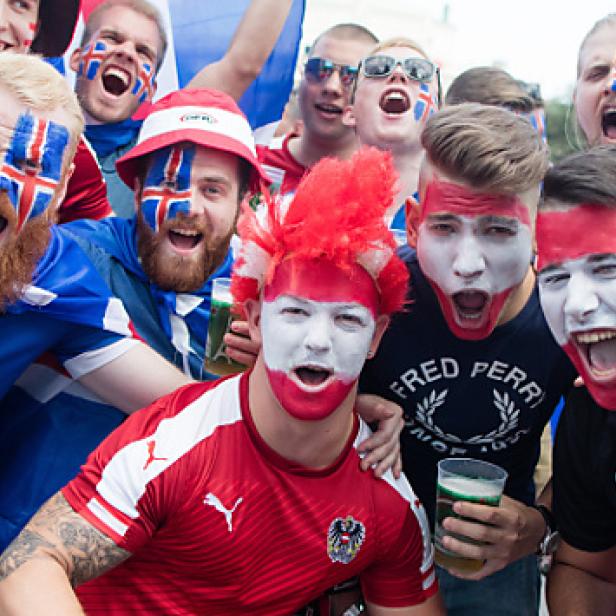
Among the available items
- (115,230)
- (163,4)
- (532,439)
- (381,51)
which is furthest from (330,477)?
(163,4)

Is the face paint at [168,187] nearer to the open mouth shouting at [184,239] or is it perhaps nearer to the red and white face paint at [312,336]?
the open mouth shouting at [184,239]

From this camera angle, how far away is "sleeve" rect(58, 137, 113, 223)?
Answer: 3753mm

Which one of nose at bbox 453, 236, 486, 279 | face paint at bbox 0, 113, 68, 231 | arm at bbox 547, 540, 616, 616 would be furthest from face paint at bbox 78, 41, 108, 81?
arm at bbox 547, 540, 616, 616

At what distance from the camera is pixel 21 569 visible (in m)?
2.37

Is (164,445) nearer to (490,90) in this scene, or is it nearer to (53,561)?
(53,561)

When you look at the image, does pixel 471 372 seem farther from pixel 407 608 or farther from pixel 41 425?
pixel 41 425

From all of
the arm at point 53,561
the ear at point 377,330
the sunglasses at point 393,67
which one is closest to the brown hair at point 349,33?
the sunglasses at point 393,67

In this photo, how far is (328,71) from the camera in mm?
5176

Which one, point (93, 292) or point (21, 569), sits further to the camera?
point (93, 292)

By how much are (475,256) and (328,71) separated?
263 centimetres

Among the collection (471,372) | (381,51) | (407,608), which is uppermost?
(381,51)

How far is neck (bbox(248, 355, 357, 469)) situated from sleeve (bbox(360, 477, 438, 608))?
0.86 ft

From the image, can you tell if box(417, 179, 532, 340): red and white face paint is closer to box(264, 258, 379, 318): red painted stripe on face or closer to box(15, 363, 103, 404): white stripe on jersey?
box(264, 258, 379, 318): red painted stripe on face

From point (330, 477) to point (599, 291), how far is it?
983 millimetres
